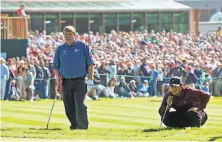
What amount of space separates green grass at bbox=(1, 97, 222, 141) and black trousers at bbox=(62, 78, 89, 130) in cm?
28

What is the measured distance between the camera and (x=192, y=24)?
63.8 m

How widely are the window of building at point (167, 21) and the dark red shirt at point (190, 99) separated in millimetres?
42970

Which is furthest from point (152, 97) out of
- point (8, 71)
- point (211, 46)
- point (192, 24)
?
point (192, 24)

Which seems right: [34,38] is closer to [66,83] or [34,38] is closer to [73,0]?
[73,0]

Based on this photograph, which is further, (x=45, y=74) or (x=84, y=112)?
(x=45, y=74)

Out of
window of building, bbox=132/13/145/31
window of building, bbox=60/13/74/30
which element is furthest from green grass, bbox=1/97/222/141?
window of building, bbox=132/13/145/31

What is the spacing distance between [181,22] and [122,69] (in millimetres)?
25220

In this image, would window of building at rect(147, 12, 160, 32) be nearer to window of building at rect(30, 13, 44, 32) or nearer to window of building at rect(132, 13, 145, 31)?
window of building at rect(132, 13, 145, 31)

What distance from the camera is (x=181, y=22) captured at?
2473 inches

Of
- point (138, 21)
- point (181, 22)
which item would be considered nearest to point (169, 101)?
point (138, 21)

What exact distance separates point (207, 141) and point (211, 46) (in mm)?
34618

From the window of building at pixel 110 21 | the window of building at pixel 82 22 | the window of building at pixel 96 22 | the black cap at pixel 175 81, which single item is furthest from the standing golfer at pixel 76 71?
the window of building at pixel 110 21

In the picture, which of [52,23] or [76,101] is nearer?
[76,101]

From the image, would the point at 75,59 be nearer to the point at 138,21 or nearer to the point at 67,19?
the point at 67,19
